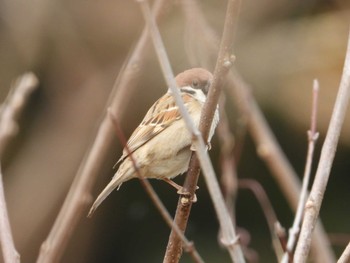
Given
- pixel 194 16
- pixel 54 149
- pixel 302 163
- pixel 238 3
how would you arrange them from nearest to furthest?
pixel 238 3, pixel 194 16, pixel 54 149, pixel 302 163

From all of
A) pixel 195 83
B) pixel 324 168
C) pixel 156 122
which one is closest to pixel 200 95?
pixel 195 83

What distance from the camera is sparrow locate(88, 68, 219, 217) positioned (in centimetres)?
295

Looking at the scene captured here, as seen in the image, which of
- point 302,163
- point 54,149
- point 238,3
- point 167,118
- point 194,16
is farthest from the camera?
point 302,163

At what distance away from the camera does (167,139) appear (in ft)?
9.87

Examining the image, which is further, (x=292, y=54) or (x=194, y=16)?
(x=292, y=54)

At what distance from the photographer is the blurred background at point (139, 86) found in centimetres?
494

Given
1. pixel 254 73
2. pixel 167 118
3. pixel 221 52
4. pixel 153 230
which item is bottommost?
pixel 153 230

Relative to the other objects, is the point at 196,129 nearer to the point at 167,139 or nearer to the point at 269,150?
the point at 269,150

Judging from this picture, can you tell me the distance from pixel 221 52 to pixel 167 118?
1.44 metres

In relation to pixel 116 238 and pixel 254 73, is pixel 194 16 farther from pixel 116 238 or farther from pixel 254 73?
pixel 116 238

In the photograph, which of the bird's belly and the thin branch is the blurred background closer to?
the bird's belly

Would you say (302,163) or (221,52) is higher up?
(221,52)

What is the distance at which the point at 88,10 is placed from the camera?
513cm

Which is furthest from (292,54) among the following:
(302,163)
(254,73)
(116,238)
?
(116,238)
